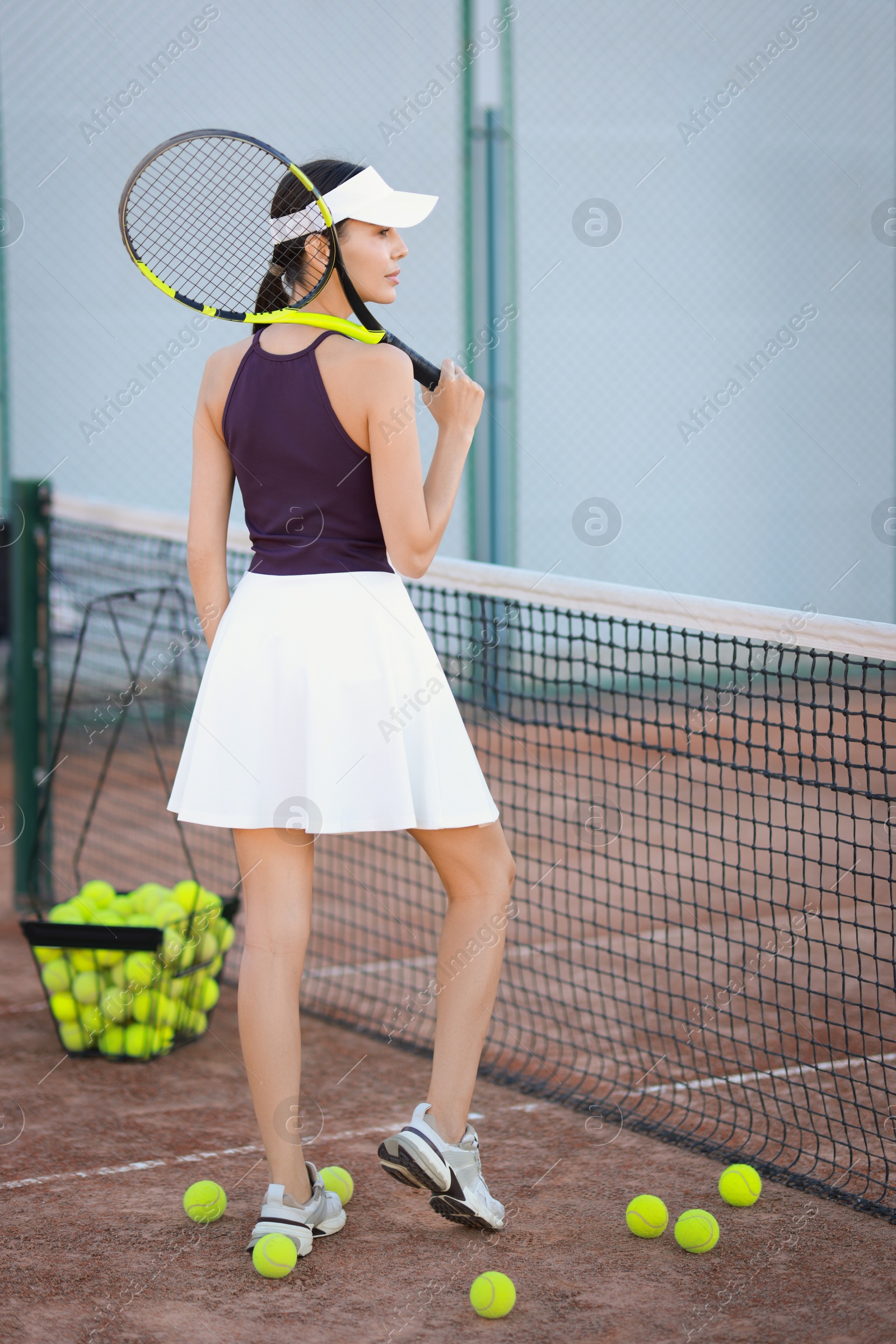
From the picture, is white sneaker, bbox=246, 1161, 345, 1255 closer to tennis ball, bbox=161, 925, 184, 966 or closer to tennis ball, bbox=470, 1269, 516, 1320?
tennis ball, bbox=470, 1269, 516, 1320

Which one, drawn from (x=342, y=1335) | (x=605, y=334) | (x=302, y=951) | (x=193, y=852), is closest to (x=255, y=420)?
(x=302, y=951)

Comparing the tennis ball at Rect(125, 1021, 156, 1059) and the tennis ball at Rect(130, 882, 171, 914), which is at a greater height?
the tennis ball at Rect(130, 882, 171, 914)

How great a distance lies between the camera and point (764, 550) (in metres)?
8.20

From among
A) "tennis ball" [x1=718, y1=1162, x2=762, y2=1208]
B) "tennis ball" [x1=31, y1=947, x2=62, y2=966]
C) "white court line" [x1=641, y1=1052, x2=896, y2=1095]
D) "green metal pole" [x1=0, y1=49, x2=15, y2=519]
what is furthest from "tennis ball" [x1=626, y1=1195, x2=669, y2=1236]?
"green metal pole" [x1=0, y1=49, x2=15, y2=519]

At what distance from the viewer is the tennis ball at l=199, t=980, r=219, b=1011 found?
3.23 metres

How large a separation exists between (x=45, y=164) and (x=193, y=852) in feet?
12.5

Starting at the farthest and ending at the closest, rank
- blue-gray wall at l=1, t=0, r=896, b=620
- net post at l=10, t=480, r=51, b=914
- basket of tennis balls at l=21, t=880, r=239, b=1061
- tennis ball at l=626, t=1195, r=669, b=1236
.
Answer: blue-gray wall at l=1, t=0, r=896, b=620, net post at l=10, t=480, r=51, b=914, basket of tennis balls at l=21, t=880, r=239, b=1061, tennis ball at l=626, t=1195, r=669, b=1236

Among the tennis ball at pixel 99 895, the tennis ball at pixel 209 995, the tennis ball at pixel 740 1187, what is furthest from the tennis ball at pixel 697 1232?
the tennis ball at pixel 99 895

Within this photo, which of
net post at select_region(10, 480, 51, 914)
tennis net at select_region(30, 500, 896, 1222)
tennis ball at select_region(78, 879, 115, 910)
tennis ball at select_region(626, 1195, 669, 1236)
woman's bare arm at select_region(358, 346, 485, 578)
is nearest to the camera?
woman's bare arm at select_region(358, 346, 485, 578)

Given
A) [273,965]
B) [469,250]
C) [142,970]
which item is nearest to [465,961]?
[273,965]

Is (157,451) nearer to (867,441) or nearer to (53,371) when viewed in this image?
(53,371)

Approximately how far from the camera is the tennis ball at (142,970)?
3.07 metres

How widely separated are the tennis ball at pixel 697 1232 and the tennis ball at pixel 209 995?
141cm

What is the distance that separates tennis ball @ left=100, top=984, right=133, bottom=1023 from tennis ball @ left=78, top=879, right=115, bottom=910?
0.84ft
